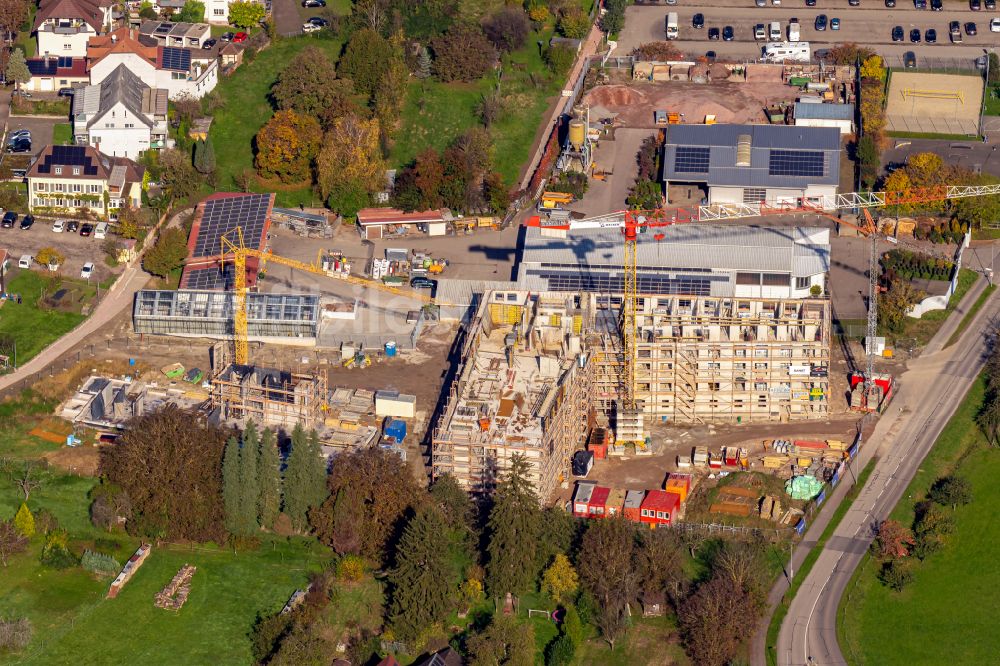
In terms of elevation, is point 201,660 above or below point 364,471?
A: below

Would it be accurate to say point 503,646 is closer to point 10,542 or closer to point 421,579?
point 421,579

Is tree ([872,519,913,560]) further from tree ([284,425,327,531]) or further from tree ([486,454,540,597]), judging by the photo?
tree ([284,425,327,531])

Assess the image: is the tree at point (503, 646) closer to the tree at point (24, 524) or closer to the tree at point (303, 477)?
the tree at point (303, 477)

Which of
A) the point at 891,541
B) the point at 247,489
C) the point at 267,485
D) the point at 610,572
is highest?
the point at 267,485

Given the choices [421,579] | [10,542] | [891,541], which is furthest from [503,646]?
[10,542]

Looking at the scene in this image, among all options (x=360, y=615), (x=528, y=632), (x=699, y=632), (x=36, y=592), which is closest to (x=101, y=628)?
(x=36, y=592)

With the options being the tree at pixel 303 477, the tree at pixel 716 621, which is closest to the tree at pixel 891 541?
the tree at pixel 716 621

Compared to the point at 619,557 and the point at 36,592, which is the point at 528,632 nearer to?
the point at 619,557
